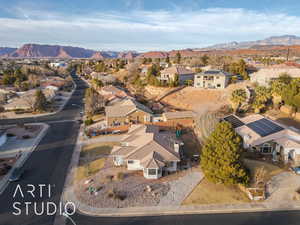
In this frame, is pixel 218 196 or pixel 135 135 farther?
pixel 135 135

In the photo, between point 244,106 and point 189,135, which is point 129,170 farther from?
point 244,106

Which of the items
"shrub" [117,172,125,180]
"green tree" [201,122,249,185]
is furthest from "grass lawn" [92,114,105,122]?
"green tree" [201,122,249,185]

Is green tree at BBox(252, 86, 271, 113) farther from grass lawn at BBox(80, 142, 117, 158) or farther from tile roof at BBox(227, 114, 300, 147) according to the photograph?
grass lawn at BBox(80, 142, 117, 158)

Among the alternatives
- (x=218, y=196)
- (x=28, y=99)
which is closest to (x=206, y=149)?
(x=218, y=196)

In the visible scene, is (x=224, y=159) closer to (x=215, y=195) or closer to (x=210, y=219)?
(x=215, y=195)

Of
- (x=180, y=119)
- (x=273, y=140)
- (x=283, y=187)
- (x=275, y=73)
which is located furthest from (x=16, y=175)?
(x=275, y=73)

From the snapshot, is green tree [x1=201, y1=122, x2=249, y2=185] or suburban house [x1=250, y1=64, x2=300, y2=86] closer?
green tree [x1=201, y1=122, x2=249, y2=185]
